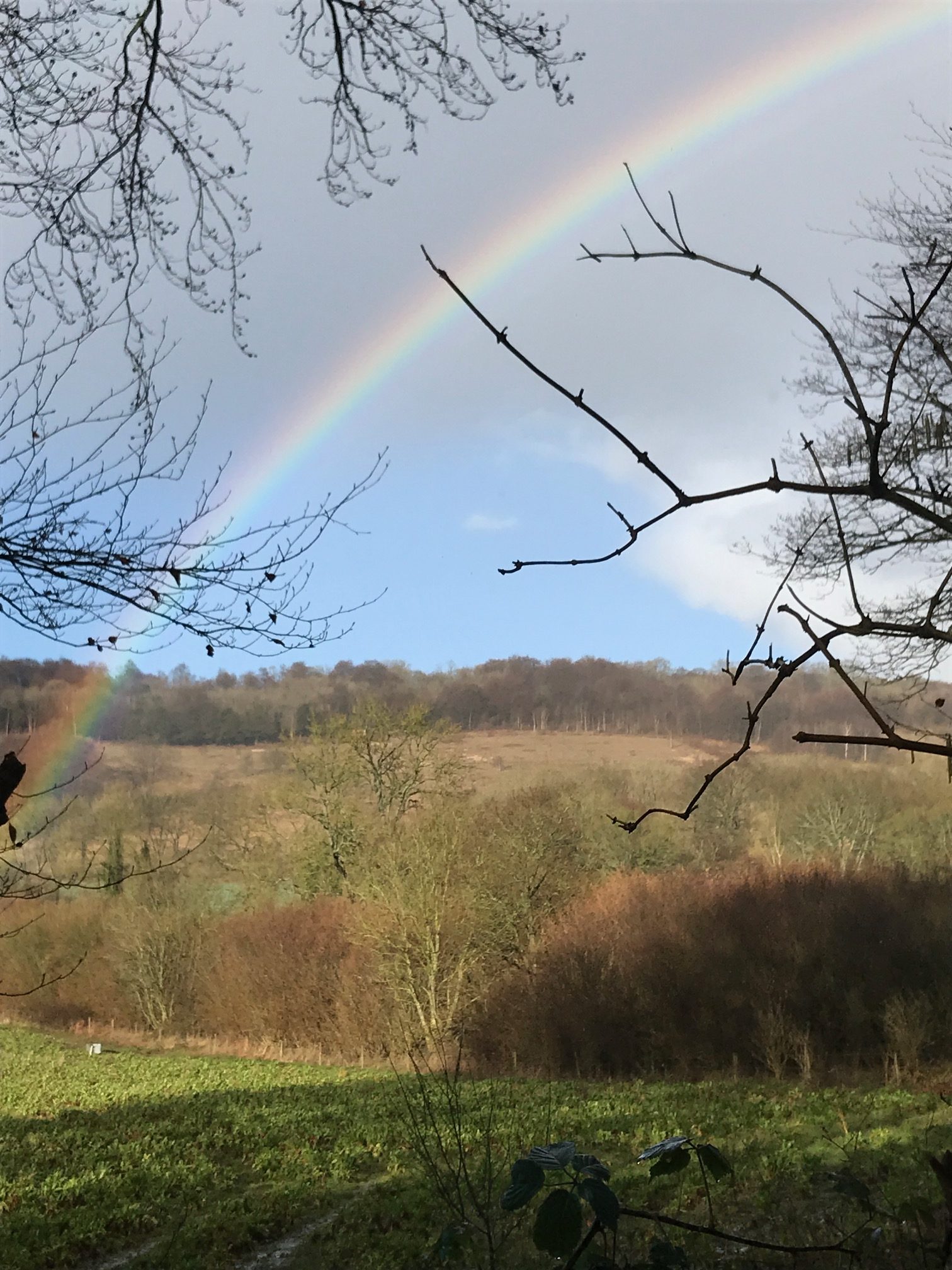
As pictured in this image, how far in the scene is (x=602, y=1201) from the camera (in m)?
1.06

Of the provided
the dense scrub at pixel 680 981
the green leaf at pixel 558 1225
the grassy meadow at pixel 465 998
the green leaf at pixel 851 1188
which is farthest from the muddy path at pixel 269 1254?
the dense scrub at pixel 680 981

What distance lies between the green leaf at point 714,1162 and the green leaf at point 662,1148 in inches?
1.0

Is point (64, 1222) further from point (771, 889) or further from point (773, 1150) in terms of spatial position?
point (771, 889)

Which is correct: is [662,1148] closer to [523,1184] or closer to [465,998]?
[523,1184]

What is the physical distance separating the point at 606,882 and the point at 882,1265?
15764 millimetres

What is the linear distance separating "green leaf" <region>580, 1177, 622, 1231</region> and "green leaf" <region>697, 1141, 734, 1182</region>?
0.19m

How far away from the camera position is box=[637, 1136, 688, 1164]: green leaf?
121 cm

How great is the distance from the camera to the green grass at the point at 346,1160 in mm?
4789

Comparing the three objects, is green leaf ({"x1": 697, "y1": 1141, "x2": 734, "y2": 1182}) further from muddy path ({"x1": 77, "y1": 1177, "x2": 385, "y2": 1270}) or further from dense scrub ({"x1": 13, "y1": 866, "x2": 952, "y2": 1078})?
dense scrub ({"x1": 13, "y1": 866, "x2": 952, "y2": 1078})

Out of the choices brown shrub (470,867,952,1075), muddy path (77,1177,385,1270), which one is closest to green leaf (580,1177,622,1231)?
muddy path (77,1177,385,1270)

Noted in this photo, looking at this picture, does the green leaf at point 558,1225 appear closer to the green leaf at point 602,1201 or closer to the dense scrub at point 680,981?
the green leaf at point 602,1201

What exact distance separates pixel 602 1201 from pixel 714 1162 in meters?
0.25

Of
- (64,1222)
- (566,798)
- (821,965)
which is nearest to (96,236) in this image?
(64,1222)

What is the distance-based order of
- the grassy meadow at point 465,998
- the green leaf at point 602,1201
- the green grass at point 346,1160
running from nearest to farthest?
the green leaf at point 602,1201
the green grass at point 346,1160
the grassy meadow at point 465,998
